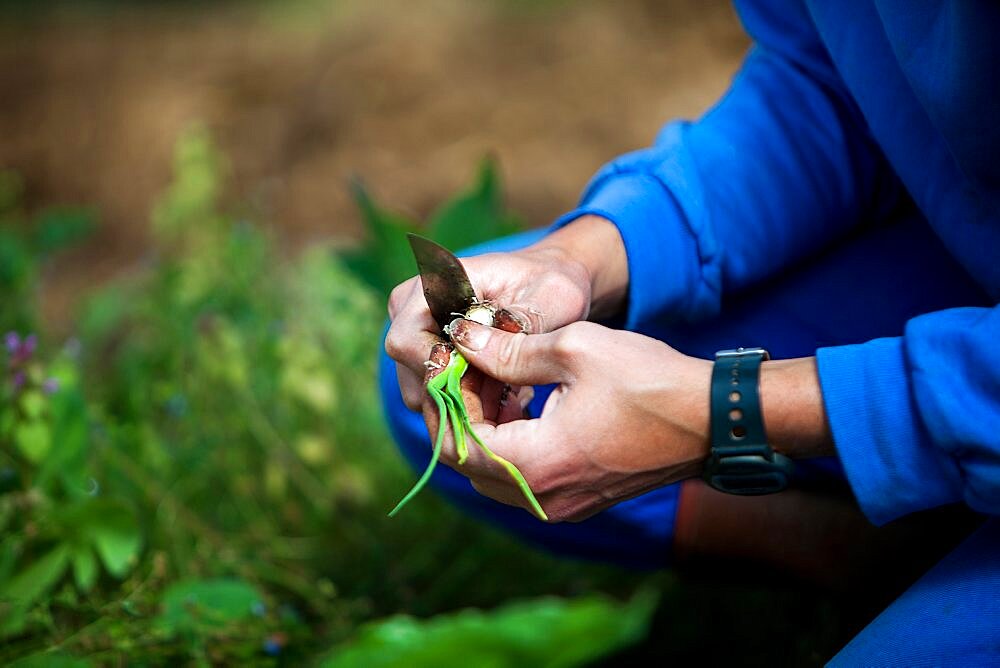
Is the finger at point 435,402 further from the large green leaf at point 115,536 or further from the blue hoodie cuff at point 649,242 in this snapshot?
the large green leaf at point 115,536

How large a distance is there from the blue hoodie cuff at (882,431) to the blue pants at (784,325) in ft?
0.89

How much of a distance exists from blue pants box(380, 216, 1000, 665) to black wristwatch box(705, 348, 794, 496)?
0.95 ft

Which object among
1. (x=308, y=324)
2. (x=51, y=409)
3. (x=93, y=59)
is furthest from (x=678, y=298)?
(x=93, y=59)

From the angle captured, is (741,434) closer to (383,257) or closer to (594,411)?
(594,411)

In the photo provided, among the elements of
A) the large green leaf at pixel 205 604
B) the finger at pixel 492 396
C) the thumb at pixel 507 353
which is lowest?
Answer: the large green leaf at pixel 205 604

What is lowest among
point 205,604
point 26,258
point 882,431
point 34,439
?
point 205,604

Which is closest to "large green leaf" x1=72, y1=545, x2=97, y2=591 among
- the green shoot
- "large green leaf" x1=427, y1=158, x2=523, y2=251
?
the green shoot


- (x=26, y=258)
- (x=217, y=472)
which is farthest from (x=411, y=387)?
(x=26, y=258)

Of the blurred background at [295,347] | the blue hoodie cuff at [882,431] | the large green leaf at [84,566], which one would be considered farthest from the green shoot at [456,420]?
the large green leaf at [84,566]

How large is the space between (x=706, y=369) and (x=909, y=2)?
1.17 feet

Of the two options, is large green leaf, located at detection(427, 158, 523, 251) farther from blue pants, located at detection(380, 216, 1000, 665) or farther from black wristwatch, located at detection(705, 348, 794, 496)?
black wristwatch, located at detection(705, 348, 794, 496)

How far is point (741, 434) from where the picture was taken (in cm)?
73

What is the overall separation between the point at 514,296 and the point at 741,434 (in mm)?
244

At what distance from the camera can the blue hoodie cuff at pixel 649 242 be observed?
966 mm
